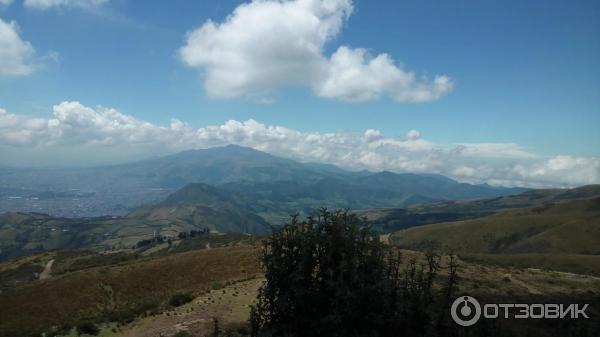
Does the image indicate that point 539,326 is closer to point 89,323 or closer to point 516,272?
point 516,272

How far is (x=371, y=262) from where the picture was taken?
2289 centimetres

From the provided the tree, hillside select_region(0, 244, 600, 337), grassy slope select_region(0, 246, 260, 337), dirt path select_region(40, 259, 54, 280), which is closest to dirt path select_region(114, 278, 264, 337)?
hillside select_region(0, 244, 600, 337)

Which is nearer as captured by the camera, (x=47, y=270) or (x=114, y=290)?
(x=114, y=290)

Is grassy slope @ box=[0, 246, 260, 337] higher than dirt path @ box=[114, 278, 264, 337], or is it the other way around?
dirt path @ box=[114, 278, 264, 337]

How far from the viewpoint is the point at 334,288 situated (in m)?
21.4

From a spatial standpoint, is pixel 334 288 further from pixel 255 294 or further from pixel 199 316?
pixel 255 294

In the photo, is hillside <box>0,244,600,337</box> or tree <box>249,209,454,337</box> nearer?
tree <box>249,209,454,337</box>

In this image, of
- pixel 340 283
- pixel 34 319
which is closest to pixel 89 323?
pixel 34 319

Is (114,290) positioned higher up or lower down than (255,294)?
lower down

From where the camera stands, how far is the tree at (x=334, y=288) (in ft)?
70.6

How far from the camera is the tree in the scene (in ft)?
70.6

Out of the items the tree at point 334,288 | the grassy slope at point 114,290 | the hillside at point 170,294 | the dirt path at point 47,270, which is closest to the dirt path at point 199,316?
the hillside at point 170,294

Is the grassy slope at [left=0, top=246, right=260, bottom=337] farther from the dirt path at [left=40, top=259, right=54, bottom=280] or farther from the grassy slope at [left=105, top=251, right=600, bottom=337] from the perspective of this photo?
the dirt path at [left=40, top=259, right=54, bottom=280]

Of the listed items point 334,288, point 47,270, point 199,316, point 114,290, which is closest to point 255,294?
point 199,316
